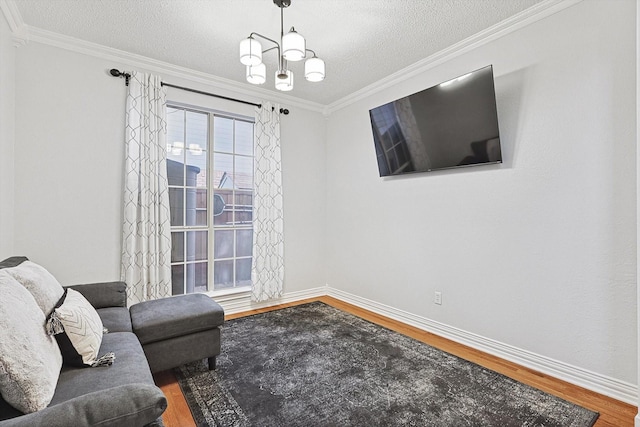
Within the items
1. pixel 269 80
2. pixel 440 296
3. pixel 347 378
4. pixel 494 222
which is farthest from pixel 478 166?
pixel 269 80

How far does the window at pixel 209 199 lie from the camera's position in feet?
11.6

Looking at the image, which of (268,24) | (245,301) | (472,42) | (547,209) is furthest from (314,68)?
(245,301)

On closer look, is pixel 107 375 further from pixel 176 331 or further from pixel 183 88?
pixel 183 88

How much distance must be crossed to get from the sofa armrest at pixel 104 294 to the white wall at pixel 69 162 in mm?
618

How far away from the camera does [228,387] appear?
7.09 feet

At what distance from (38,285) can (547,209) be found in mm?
3264

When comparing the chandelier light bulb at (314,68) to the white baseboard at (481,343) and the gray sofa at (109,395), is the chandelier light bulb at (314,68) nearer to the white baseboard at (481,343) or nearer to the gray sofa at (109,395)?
the gray sofa at (109,395)

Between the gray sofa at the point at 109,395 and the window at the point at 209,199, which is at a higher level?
the window at the point at 209,199

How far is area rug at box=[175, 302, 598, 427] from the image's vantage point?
1.86 metres

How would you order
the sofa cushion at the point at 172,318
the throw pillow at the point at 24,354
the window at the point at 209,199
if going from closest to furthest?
the throw pillow at the point at 24,354
the sofa cushion at the point at 172,318
the window at the point at 209,199

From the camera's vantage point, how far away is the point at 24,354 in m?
1.13

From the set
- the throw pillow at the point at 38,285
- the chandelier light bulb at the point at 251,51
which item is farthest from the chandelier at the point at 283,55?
the throw pillow at the point at 38,285

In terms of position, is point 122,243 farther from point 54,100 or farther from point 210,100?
point 210,100

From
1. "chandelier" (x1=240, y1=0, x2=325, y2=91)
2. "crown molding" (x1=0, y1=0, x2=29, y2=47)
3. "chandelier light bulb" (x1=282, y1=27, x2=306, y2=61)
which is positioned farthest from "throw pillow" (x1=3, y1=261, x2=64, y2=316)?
"crown molding" (x1=0, y1=0, x2=29, y2=47)
